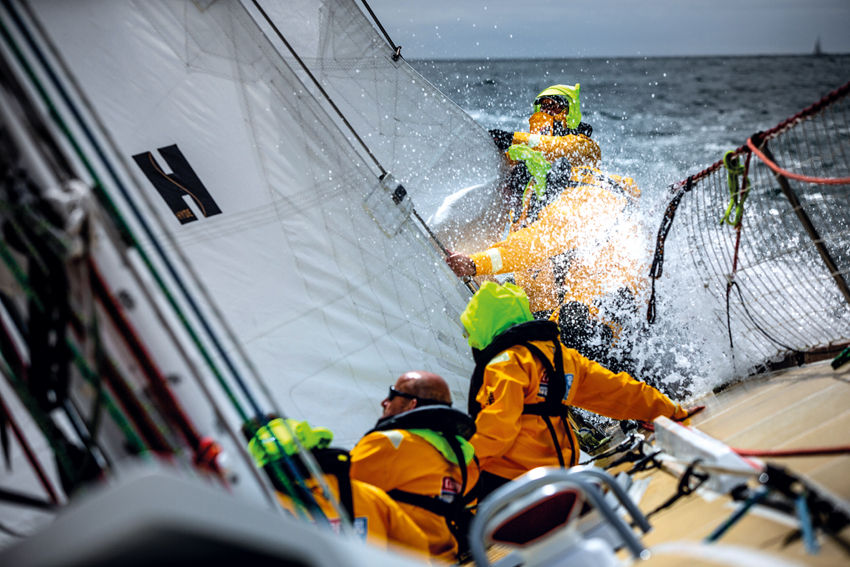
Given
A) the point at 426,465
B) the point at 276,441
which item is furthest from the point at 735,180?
the point at 276,441

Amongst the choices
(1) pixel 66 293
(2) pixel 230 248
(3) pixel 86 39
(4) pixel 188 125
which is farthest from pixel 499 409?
(3) pixel 86 39

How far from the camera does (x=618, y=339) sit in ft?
12.5

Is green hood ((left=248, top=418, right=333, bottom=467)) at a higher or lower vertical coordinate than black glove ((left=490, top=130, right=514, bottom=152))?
lower

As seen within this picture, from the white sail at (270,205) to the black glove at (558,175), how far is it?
1239mm

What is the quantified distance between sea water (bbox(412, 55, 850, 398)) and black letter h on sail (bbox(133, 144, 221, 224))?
253 centimetres

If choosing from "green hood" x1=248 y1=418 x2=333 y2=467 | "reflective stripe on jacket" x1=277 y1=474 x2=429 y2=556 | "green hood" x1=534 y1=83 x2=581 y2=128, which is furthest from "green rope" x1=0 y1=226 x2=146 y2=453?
"green hood" x1=534 y1=83 x2=581 y2=128

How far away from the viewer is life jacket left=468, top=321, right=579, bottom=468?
7.69ft

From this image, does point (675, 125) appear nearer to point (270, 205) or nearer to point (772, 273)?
point (772, 273)

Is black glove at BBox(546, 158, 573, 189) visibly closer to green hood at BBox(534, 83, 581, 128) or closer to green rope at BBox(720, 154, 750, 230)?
green hood at BBox(534, 83, 581, 128)

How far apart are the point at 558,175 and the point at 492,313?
207 cm

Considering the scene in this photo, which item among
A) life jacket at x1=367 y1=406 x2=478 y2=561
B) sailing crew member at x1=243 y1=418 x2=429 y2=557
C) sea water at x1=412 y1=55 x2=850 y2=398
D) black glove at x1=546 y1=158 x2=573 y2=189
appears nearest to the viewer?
Answer: sailing crew member at x1=243 y1=418 x2=429 y2=557

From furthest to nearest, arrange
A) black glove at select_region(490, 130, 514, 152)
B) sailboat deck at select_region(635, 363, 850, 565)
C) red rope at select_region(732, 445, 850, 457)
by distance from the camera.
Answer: black glove at select_region(490, 130, 514, 152), red rope at select_region(732, 445, 850, 457), sailboat deck at select_region(635, 363, 850, 565)

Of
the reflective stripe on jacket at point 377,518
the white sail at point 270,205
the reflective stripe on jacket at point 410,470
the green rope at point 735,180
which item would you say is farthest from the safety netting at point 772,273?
the reflective stripe on jacket at point 377,518

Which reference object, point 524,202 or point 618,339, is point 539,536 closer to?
point 618,339
